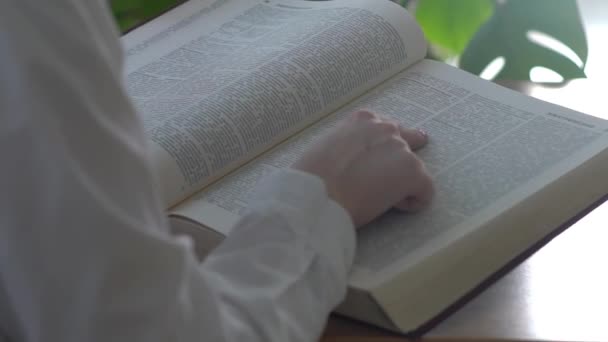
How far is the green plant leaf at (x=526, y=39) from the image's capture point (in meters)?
1.11

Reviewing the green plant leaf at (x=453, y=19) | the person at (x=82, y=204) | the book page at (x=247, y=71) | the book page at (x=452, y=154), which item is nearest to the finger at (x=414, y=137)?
the book page at (x=452, y=154)

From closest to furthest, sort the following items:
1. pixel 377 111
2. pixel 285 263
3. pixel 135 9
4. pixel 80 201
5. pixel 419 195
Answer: pixel 80 201, pixel 285 263, pixel 419 195, pixel 377 111, pixel 135 9

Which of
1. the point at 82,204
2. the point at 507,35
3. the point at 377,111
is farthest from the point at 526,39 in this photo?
the point at 82,204

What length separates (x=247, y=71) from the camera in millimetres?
907

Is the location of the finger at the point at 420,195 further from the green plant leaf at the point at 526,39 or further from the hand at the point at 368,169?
the green plant leaf at the point at 526,39

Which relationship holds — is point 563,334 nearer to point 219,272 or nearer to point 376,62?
point 219,272

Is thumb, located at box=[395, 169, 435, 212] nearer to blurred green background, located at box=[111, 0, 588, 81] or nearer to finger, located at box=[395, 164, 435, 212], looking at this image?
finger, located at box=[395, 164, 435, 212]

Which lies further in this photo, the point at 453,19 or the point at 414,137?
the point at 453,19

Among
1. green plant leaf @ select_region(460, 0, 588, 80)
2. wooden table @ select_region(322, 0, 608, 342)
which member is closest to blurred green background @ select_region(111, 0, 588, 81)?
green plant leaf @ select_region(460, 0, 588, 80)

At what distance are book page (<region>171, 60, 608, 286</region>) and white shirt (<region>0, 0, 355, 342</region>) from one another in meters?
0.19

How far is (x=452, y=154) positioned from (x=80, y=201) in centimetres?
42

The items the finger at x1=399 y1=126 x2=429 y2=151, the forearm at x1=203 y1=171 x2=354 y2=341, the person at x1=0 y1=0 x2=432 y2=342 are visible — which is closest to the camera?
the person at x1=0 y1=0 x2=432 y2=342

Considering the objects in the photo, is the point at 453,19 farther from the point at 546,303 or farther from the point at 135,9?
the point at 546,303

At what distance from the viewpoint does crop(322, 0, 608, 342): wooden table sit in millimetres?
670
